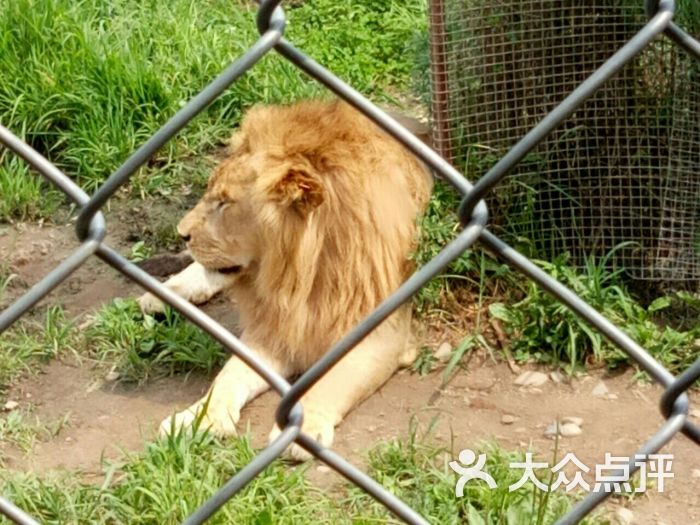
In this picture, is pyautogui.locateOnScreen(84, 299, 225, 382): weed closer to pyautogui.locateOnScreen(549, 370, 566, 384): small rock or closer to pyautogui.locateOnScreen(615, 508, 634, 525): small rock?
pyautogui.locateOnScreen(549, 370, 566, 384): small rock

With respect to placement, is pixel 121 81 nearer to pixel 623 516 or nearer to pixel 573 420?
pixel 573 420

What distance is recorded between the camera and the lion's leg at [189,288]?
3.98 meters

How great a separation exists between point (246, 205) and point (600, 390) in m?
1.08

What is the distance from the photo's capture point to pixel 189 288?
4.08 metres

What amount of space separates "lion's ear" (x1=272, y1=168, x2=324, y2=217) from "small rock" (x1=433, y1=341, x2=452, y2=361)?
614 millimetres

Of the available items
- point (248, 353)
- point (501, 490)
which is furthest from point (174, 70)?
point (248, 353)

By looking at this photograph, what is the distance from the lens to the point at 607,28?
367 centimetres

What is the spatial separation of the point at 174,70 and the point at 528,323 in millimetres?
1986

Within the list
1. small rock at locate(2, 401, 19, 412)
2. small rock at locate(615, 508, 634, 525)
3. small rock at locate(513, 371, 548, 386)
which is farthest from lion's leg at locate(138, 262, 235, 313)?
small rock at locate(615, 508, 634, 525)

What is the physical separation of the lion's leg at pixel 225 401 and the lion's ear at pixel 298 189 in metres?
0.45

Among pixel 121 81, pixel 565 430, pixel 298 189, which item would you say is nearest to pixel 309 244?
pixel 298 189

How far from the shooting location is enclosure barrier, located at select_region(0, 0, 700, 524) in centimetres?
120

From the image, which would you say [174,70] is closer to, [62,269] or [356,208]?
[356,208]

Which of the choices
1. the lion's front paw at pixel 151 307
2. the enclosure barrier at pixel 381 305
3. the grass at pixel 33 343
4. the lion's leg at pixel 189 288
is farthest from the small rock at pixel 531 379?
the enclosure barrier at pixel 381 305
